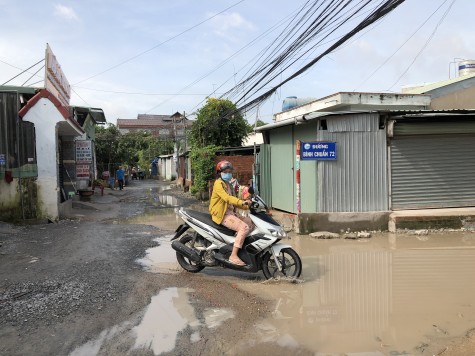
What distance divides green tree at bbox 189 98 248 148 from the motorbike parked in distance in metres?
14.0

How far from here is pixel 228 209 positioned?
609 centimetres

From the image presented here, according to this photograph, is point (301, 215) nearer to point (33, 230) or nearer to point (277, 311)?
point (277, 311)

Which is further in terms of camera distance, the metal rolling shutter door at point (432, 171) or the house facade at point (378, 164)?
the metal rolling shutter door at point (432, 171)

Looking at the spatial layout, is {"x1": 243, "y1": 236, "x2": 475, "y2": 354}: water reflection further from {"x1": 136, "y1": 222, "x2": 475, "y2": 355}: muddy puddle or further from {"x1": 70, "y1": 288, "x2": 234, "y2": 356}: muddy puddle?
{"x1": 70, "y1": 288, "x2": 234, "y2": 356}: muddy puddle

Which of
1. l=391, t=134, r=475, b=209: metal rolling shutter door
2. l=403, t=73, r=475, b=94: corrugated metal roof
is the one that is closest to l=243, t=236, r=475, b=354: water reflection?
l=391, t=134, r=475, b=209: metal rolling shutter door

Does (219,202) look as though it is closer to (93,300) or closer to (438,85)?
(93,300)

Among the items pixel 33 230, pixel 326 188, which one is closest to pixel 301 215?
pixel 326 188

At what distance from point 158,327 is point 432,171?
26.3ft

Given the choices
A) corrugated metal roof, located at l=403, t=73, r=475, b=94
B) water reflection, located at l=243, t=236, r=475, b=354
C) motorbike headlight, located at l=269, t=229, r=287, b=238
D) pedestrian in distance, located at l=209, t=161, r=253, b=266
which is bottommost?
water reflection, located at l=243, t=236, r=475, b=354

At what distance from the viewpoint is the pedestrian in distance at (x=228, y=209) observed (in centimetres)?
580

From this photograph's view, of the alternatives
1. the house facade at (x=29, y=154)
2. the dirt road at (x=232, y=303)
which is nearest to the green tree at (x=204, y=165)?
the house facade at (x=29, y=154)

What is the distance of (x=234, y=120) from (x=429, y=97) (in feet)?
28.9

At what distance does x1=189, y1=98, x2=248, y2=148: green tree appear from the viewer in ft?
66.9

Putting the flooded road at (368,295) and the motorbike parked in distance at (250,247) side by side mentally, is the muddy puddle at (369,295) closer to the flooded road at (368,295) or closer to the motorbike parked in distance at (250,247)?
the flooded road at (368,295)
